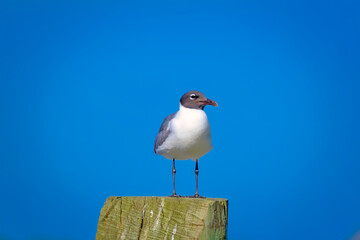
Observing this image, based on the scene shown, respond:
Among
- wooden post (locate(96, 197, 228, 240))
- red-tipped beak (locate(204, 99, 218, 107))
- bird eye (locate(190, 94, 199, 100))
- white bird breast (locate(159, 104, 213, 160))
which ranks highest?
bird eye (locate(190, 94, 199, 100))

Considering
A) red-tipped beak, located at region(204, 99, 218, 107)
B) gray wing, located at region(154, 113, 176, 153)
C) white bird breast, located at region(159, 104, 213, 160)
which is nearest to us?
white bird breast, located at region(159, 104, 213, 160)

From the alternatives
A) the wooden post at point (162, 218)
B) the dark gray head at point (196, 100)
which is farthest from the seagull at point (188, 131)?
the wooden post at point (162, 218)

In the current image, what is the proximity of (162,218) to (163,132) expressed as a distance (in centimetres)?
180

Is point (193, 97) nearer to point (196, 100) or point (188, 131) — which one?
point (196, 100)

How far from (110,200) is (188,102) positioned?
1.76 meters

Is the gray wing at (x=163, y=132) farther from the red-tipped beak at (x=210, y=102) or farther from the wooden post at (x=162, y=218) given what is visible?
the wooden post at (x=162, y=218)

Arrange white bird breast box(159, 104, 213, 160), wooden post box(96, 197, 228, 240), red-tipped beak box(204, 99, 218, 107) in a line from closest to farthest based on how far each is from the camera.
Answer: wooden post box(96, 197, 228, 240) → white bird breast box(159, 104, 213, 160) → red-tipped beak box(204, 99, 218, 107)

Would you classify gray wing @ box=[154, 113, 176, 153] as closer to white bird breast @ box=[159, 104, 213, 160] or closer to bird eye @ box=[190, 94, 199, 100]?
white bird breast @ box=[159, 104, 213, 160]

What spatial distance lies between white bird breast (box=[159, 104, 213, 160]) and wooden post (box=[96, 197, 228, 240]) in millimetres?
1277

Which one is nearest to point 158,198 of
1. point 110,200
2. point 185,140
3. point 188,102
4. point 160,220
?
point 160,220

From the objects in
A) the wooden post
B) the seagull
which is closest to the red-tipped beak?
the seagull

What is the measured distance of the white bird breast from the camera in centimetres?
548

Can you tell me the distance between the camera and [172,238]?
4113mm

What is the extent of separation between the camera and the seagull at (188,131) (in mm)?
5484
